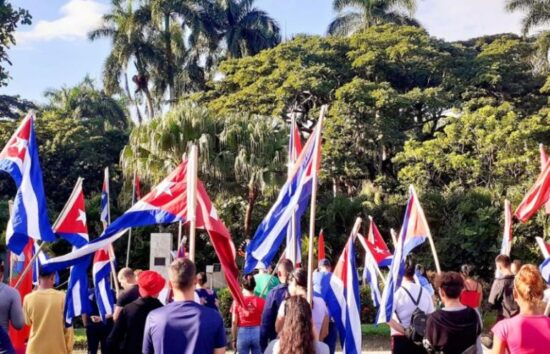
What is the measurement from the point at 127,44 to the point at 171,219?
3569 centimetres

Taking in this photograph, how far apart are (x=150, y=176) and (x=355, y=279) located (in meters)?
14.4

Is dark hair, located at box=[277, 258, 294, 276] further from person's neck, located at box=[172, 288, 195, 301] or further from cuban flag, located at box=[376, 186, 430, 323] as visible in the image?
person's neck, located at box=[172, 288, 195, 301]

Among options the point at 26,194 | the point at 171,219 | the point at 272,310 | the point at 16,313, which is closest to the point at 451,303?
the point at 272,310

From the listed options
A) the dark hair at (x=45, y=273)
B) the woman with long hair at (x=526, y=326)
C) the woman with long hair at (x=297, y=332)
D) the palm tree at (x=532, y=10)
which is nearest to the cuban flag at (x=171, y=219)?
the dark hair at (x=45, y=273)

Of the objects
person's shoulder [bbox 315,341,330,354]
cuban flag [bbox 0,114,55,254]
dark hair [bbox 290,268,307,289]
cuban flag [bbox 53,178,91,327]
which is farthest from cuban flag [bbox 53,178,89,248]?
person's shoulder [bbox 315,341,330,354]

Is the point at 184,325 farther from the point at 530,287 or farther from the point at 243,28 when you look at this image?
the point at 243,28

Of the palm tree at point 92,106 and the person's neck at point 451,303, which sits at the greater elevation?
the palm tree at point 92,106

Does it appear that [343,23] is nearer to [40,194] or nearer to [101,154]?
[101,154]

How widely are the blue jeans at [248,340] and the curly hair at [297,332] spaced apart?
437 centimetres

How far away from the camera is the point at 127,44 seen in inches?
1614

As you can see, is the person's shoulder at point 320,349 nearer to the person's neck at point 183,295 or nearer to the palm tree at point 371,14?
the person's neck at point 183,295

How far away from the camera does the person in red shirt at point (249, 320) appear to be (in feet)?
26.7

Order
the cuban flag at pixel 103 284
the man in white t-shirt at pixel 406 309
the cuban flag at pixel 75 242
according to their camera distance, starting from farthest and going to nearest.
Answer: the cuban flag at pixel 103 284 → the cuban flag at pixel 75 242 → the man in white t-shirt at pixel 406 309

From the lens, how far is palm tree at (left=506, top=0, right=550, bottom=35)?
34312 mm
